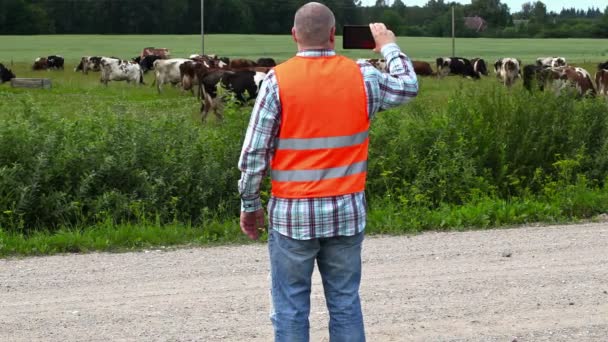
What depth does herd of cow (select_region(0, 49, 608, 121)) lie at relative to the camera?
75.3 ft

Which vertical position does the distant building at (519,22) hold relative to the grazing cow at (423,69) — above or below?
above

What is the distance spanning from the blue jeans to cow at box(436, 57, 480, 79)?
49407mm

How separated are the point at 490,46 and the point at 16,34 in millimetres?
42835

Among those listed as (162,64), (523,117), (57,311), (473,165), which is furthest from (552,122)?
(162,64)

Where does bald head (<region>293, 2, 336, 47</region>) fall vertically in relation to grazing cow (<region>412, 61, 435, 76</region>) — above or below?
above

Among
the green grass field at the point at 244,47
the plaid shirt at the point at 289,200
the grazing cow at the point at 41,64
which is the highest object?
the green grass field at the point at 244,47

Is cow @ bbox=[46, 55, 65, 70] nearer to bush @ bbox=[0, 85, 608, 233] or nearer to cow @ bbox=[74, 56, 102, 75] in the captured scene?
cow @ bbox=[74, 56, 102, 75]

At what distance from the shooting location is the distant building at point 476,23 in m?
103

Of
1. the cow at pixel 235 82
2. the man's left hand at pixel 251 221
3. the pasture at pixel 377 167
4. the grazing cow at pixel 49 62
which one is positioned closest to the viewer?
the man's left hand at pixel 251 221

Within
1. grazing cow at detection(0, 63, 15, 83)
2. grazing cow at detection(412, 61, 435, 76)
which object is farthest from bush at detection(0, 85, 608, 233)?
grazing cow at detection(412, 61, 435, 76)

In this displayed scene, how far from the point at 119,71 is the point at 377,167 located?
120 ft

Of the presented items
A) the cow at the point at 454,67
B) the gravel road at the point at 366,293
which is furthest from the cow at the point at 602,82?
the cow at the point at 454,67

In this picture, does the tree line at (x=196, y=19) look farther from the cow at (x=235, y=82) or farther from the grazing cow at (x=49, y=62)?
the cow at (x=235, y=82)

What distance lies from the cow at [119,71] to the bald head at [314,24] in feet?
140
